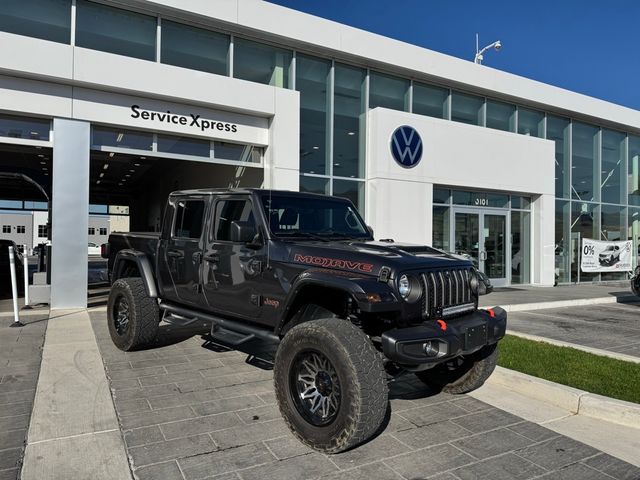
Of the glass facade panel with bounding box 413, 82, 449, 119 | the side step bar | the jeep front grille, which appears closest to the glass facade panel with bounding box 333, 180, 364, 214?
the glass facade panel with bounding box 413, 82, 449, 119

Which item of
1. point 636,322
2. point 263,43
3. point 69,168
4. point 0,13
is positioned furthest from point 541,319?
point 0,13

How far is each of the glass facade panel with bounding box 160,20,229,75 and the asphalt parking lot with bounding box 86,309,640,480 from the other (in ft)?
25.4

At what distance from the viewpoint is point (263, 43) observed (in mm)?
11672

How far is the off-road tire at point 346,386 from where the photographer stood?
128 inches

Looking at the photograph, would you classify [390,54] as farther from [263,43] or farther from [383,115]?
[263,43]

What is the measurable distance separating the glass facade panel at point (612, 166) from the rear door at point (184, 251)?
17.8 m

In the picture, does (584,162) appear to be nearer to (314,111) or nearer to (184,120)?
(314,111)

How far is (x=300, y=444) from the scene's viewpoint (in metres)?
3.63

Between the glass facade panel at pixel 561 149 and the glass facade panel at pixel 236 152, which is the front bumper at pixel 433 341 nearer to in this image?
the glass facade panel at pixel 236 152

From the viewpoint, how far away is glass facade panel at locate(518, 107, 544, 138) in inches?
640

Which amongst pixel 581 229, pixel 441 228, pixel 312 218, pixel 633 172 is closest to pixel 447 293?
pixel 312 218

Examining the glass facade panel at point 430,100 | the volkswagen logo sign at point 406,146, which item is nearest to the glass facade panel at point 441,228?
the volkswagen logo sign at point 406,146

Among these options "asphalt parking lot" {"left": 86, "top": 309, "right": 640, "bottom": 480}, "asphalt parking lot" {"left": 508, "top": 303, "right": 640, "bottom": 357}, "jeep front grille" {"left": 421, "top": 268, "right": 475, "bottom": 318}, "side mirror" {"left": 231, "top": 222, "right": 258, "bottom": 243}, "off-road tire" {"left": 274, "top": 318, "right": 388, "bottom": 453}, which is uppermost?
"side mirror" {"left": 231, "top": 222, "right": 258, "bottom": 243}

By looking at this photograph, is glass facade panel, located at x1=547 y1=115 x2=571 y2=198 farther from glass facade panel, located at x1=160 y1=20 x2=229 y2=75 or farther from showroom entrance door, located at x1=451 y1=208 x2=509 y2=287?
glass facade panel, located at x1=160 y1=20 x2=229 y2=75
